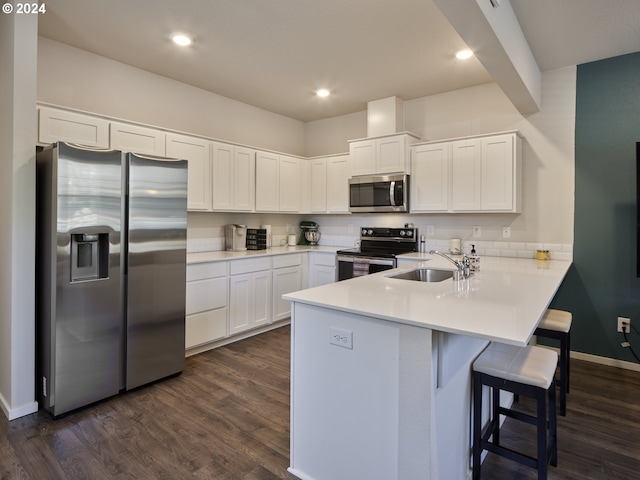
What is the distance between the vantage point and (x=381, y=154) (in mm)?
4309

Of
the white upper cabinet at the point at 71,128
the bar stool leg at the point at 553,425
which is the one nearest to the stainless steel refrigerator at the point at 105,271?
the white upper cabinet at the point at 71,128

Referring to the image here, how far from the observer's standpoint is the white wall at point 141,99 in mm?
3182

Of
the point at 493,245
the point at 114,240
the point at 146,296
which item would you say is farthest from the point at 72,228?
the point at 493,245

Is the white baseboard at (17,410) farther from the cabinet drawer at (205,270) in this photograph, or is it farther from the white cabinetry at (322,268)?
the white cabinetry at (322,268)

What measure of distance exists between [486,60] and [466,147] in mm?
1402

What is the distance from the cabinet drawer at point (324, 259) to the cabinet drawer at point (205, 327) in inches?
53.9

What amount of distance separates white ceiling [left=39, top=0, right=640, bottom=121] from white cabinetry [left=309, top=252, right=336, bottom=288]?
77.1 inches

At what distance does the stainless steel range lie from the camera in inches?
161

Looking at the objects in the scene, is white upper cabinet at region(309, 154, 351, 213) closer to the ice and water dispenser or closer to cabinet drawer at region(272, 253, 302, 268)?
cabinet drawer at region(272, 253, 302, 268)

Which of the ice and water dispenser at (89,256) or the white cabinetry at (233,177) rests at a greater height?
the white cabinetry at (233,177)

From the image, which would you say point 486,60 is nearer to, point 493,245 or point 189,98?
point 493,245

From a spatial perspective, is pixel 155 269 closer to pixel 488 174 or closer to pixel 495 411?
pixel 495 411

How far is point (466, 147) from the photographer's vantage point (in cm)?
381

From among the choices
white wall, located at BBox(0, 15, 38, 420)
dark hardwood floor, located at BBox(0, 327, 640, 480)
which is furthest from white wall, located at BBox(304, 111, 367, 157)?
white wall, located at BBox(0, 15, 38, 420)
